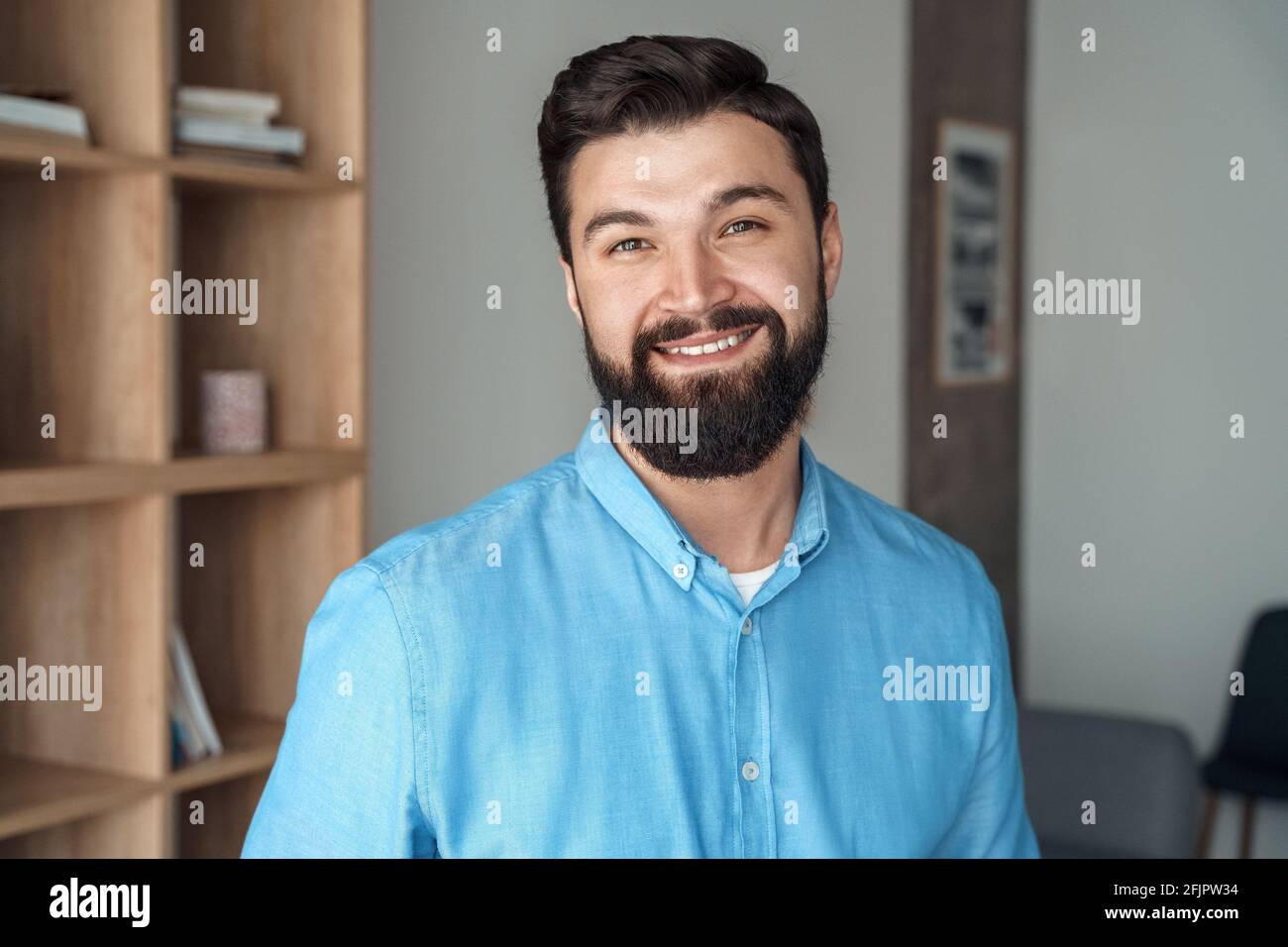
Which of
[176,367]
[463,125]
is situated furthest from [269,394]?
[463,125]

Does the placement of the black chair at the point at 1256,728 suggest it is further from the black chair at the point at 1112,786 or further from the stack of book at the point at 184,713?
the stack of book at the point at 184,713

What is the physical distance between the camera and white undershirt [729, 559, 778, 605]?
3.71 ft

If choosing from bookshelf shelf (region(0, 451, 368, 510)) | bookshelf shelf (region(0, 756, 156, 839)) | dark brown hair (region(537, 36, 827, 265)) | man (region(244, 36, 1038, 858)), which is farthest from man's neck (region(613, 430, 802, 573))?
bookshelf shelf (region(0, 756, 156, 839))

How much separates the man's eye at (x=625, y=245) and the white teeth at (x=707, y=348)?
9cm

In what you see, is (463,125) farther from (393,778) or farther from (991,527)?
(991,527)

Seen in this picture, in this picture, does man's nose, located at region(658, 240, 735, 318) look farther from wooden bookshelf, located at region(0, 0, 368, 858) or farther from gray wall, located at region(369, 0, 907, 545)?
gray wall, located at region(369, 0, 907, 545)

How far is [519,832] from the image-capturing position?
0.99 meters

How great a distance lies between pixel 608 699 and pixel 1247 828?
9.80 ft

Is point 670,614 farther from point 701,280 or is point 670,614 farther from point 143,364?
point 143,364

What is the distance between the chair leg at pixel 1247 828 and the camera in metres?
3.42

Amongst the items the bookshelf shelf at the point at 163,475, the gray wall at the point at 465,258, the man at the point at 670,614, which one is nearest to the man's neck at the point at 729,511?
the man at the point at 670,614

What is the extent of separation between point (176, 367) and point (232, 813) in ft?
2.35

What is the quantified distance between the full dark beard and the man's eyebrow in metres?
0.09

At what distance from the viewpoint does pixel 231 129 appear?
1.88m
